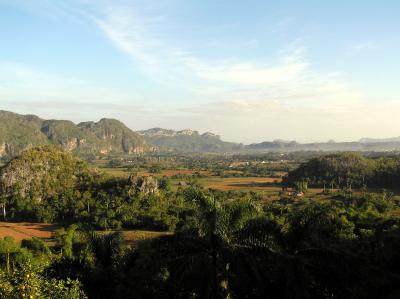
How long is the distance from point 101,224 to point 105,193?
12.0 m

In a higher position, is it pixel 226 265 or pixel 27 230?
pixel 226 265

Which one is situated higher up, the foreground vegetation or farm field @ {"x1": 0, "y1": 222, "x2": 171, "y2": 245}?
the foreground vegetation

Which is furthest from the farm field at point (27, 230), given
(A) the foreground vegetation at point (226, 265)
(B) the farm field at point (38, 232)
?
(A) the foreground vegetation at point (226, 265)

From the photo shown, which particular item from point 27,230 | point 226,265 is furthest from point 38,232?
point 226,265

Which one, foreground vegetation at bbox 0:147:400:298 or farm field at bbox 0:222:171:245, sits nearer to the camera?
foreground vegetation at bbox 0:147:400:298

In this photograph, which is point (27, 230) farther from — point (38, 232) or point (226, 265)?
point (226, 265)

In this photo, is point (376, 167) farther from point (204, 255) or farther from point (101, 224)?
point (204, 255)

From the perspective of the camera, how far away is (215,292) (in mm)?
13328

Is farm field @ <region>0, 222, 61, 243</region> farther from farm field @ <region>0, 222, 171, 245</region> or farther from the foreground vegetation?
the foreground vegetation

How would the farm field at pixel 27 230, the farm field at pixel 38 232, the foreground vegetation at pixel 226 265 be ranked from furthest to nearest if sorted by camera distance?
the farm field at pixel 27 230 → the farm field at pixel 38 232 → the foreground vegetation at pixel 226 265

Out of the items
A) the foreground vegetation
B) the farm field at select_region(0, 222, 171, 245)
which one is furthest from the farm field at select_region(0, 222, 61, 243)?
Result: the foreground vegetation

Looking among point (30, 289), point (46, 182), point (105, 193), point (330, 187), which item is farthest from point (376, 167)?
point (30, 289)

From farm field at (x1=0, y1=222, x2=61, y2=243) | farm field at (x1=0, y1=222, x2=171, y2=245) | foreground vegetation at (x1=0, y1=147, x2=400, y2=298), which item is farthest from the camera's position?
farm field at (x1=0, y1=222, x2=61, y2=243)

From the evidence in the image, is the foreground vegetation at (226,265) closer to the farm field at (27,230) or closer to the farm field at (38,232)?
the farm field at (38,232)
